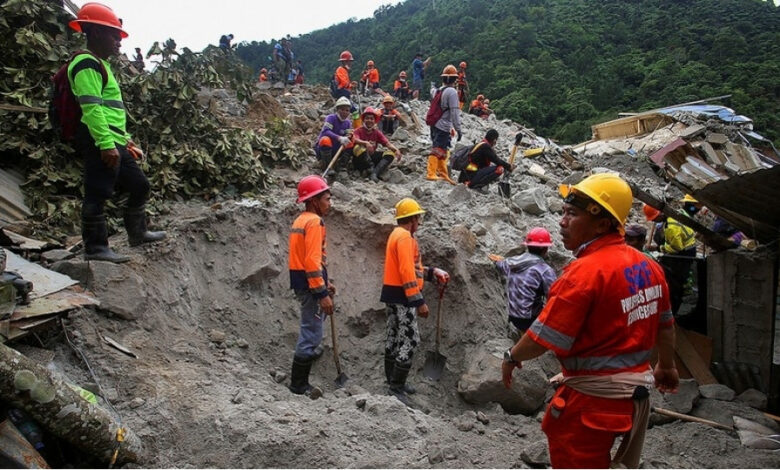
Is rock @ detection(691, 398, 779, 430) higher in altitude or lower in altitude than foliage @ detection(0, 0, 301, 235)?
lower

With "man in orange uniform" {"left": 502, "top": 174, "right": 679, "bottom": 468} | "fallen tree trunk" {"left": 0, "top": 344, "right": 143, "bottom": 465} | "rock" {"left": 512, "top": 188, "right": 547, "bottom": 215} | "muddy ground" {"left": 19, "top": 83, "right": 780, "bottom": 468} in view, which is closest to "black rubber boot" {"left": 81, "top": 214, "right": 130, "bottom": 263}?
"muddy ground" {"left": 19, "top": 83, "right": 780, "bottom": 468}

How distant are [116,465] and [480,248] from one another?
5.01 meters

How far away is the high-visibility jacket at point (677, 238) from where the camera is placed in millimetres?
6227

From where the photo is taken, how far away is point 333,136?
26.2ft

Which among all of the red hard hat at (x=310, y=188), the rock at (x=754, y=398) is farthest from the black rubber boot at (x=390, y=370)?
the rock at (x=754, y=398)

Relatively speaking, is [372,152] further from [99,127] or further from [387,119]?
[99,127]

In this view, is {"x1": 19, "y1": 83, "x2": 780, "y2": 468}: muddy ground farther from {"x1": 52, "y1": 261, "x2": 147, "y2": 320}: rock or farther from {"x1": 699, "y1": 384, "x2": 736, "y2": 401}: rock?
{"x1": 699, "y1": 384, "x2": 736, "y2": 401}: rock

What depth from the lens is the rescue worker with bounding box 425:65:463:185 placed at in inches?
340

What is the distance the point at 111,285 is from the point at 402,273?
2533 mm

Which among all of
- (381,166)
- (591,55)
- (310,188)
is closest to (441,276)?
(310,188)

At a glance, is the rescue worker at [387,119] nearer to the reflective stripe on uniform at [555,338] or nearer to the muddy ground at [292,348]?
the muddy ground at [292,348]

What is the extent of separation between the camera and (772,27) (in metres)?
37.6

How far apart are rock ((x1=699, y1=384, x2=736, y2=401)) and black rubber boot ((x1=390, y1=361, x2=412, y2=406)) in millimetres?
2949

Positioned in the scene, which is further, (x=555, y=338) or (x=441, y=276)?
(x=441, y=276)
